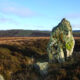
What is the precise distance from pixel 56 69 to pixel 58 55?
3.86 metres

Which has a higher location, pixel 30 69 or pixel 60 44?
pixel 60 44

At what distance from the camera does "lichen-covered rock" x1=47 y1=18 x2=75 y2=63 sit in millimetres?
21859

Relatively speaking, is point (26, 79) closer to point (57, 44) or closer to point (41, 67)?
point (41, 67)

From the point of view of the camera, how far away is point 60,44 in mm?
22250

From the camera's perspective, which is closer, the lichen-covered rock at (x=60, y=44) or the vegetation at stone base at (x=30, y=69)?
the vegetation at stone base at (x=30, y=69)

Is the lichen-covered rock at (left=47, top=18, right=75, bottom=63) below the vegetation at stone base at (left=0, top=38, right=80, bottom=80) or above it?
above

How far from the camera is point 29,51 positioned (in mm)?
31828

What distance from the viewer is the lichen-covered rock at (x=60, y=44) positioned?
71.7 feet

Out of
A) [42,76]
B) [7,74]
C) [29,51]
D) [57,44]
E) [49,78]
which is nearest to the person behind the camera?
[49,78]

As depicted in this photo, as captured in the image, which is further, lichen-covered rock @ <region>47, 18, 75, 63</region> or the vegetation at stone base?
lichen-covered rock @ <region>47, 18, 75, 63</region>

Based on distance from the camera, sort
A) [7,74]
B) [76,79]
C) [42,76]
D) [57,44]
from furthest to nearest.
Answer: [57,44] < [7,74] < [42,76] < [76,79]

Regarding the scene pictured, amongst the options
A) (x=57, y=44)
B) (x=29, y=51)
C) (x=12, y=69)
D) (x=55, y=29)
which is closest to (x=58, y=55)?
(x=57, y=44)

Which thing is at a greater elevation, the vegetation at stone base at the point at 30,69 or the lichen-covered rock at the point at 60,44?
the lichen-covered rock at the point at 60,44

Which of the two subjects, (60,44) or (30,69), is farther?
(60,44)
